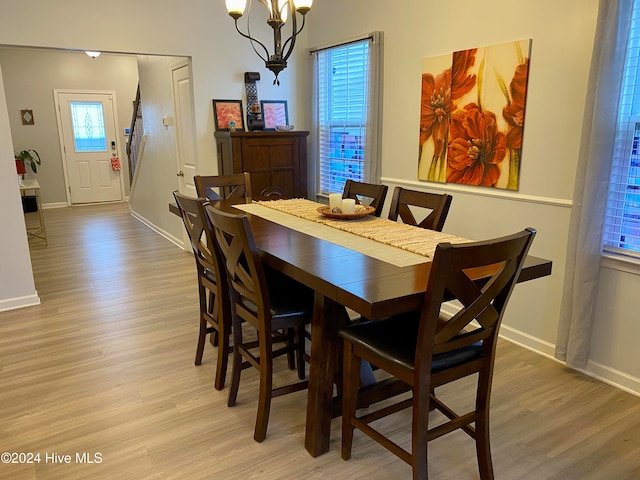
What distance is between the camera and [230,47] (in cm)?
462

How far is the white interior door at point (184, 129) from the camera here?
4.82 m

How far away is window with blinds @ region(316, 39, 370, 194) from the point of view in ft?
14.1

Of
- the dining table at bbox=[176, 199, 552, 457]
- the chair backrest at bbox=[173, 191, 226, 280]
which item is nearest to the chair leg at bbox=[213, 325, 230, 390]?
the chair backrest at bbox=[173, 191, 226, 280]

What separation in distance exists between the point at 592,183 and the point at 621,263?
47 cm

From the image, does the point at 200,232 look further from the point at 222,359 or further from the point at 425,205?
the point at 425,205

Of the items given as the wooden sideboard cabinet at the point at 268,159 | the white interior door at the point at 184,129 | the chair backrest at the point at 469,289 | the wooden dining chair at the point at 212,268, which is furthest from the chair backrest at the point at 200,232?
the white interior door at the point at 184,129

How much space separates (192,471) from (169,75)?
4529 mm

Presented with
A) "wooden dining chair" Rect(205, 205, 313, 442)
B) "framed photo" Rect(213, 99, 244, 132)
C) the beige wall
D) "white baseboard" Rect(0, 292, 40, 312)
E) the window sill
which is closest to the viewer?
"wooden dining chair" Rect(205, 205, 313, 442)

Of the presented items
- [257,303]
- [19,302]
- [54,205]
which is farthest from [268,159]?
[54,205]

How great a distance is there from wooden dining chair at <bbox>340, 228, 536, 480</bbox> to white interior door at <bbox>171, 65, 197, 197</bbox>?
3.51 meters

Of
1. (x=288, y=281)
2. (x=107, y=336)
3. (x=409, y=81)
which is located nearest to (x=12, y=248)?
(x=107, y=336)

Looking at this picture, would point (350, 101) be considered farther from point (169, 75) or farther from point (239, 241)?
point (239, 241)

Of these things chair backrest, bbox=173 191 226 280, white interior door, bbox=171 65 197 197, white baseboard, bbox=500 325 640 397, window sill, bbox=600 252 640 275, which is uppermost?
white interior door, bbox=171 65 197 197

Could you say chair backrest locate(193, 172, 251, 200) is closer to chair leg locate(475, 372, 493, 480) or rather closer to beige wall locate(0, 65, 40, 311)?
beige wall locate(0, 65, 40, 311)
